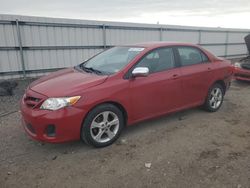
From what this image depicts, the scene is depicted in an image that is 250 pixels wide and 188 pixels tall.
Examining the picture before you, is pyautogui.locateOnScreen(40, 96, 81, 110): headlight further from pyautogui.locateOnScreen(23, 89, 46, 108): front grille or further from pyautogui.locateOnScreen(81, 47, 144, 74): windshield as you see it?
pyautogui.locateOnScreen(81, 47, 144, 74): windshield

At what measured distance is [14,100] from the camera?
6652 mm

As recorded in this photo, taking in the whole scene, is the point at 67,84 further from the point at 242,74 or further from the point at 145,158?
the point at 242,74

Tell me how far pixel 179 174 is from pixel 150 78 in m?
1.73

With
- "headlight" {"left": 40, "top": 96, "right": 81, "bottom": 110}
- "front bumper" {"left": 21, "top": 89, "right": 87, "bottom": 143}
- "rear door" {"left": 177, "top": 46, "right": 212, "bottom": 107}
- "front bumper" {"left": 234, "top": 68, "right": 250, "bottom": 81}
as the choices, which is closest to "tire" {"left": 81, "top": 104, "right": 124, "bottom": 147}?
"front bumper" {"left": 21, "top": 89, "right": 87, "bottom": 143}

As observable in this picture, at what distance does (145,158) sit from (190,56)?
2531mm

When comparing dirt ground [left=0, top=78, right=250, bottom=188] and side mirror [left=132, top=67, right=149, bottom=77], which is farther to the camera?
side mirror [left=132, top=67, right=149, bottom=77]

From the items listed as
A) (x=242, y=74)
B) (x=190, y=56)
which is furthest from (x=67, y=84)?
(x=242, y=74)

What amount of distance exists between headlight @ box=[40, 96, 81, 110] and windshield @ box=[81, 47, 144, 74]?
36.3 inches

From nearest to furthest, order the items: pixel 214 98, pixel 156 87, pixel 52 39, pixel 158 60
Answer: pixel 156 87 → pixel 158 60 → pixel 214 98 → pixel 52 39

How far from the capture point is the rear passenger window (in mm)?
4938

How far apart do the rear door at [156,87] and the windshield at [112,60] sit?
0.84ft

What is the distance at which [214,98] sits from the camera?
5.59 metres

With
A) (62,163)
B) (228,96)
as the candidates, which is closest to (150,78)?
(62,163)

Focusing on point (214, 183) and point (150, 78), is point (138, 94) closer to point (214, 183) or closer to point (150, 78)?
point (150, 78)
